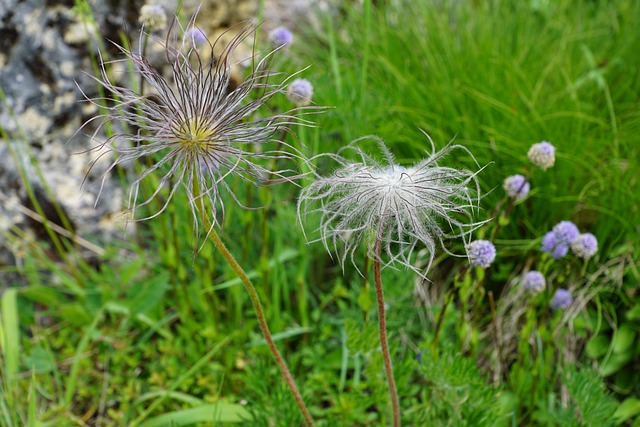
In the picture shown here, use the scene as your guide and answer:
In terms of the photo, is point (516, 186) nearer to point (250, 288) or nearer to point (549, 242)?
point (549, 242)

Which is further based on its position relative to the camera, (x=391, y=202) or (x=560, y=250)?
(x=560, y=250)

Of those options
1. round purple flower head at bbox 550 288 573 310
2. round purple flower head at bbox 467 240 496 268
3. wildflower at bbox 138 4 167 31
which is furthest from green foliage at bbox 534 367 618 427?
wildflower at bbox 138 4 167 31

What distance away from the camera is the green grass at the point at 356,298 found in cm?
200

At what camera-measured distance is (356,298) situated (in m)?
2.28

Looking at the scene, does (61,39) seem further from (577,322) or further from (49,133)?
(577,322)

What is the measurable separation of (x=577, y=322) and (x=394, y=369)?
83cm

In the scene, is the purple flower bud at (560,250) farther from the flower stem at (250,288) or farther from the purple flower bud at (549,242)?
the flower stem at (250,288)

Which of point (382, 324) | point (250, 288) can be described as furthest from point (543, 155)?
point (250, 288)

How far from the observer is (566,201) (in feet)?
8.17

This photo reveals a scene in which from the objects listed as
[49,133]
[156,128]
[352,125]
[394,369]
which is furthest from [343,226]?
[49,133]

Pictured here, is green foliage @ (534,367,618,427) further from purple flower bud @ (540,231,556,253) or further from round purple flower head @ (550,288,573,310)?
purple flower bud @ (540,231,556,253)

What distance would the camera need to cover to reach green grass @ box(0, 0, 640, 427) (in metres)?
2.00

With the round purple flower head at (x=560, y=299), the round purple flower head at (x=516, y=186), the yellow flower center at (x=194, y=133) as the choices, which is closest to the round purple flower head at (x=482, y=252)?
the round purple flower head at (x=516, y=186)

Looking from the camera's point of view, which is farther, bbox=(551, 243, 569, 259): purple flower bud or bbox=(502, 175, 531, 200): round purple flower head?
bbox=(551, 243, 569, 259): purple flower bud
